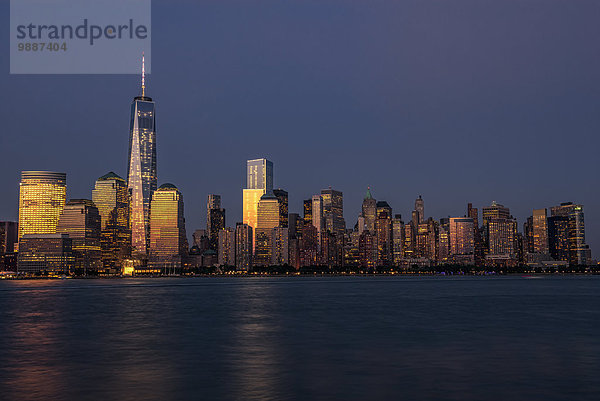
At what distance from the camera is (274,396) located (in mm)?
35062

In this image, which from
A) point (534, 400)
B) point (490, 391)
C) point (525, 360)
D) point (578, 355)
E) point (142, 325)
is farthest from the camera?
point (142, 325)

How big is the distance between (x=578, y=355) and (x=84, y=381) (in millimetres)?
37175

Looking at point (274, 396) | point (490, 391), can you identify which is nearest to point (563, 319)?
point (490, 391)

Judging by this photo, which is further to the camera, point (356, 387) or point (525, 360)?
point (525, 360)

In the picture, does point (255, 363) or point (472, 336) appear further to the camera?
point (472, 336)

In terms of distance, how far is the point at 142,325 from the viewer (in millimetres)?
80438

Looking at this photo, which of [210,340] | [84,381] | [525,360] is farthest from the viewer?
[210,340]

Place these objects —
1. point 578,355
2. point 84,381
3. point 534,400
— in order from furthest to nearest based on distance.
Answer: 1. point 578,355
2. point 84,381
3. point 534,400

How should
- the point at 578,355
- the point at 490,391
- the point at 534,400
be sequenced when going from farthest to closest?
1. the point at 578,355
2. the point at 490,391
3. the point at 534,400

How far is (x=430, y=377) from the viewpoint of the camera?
40.2 metres

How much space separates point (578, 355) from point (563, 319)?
36103 mm

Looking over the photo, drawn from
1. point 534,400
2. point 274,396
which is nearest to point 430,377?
point 534,400

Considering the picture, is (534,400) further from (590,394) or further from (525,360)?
(525,360)

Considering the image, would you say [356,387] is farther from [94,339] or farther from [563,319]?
[563,319]
